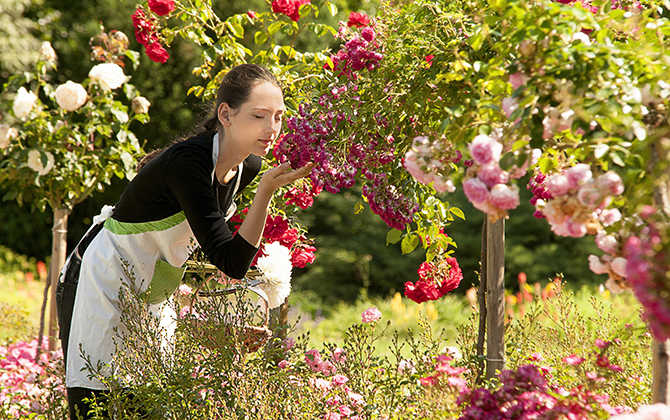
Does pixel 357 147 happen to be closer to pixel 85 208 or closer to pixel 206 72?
pixel 206 72

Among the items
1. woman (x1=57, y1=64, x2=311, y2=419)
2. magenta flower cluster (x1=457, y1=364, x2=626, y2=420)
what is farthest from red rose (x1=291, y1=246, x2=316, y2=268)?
magenta flower cluster (x1=457, y1=364, x2=626, y2=420)

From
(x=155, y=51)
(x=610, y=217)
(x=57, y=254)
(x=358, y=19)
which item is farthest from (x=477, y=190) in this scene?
(x=57, y=254)

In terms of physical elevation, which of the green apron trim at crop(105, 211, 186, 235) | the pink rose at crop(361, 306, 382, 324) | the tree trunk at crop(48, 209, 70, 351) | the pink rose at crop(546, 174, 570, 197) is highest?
the pink rose at crop(546, 174, 570, 197)

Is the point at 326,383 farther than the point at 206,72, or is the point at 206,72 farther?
the point at 206,72

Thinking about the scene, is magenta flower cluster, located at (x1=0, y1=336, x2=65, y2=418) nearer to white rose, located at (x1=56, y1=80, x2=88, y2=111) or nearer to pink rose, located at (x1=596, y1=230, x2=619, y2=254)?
white rose, located at (x1=56, y1=80, x2=88, y2=111)

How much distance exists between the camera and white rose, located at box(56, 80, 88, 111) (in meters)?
3.06

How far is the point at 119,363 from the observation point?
5.75 ft

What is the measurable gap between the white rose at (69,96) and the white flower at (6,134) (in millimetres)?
397

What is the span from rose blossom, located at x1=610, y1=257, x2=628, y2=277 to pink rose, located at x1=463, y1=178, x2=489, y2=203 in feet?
0.86

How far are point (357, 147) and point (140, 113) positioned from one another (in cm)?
205

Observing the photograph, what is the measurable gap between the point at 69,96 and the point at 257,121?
5.75 ft

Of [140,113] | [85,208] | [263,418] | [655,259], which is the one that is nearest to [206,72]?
[140,113]

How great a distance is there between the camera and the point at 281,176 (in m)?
1.70

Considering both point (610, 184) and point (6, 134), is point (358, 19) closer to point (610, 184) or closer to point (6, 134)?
point (610, 184)
